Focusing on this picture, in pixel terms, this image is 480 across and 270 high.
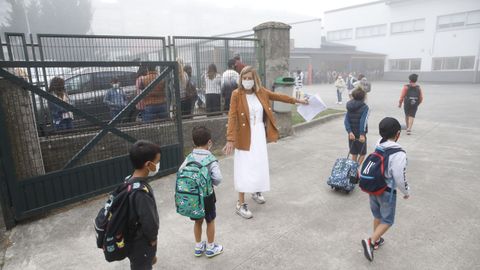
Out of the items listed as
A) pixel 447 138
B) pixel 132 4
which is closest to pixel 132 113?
pixel 447 138

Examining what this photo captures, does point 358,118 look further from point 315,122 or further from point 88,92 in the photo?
point 315,122

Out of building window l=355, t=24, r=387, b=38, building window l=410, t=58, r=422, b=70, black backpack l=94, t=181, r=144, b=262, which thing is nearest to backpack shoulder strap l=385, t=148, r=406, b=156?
black backpack l=94, t=181, r=144, b=262

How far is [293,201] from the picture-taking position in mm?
4473

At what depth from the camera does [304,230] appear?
3.68 metres

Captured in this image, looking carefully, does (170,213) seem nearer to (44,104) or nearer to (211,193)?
(211,193)

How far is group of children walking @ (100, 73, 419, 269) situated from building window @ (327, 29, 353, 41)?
141ft

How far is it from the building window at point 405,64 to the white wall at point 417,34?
0.46 meters

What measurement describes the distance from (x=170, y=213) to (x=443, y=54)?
118ft

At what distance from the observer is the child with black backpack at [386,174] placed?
284 centimetres

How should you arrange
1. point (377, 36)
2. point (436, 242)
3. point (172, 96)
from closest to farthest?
point (436, 242)
point (172, 96)
point (377, 36)

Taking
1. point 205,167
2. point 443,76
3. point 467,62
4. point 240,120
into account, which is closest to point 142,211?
point 205,167

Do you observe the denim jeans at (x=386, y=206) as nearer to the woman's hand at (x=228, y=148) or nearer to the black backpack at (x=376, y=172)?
the black backpack at (x=376, y=172)

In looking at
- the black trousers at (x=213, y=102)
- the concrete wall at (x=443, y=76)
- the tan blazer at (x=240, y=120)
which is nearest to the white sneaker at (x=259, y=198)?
the tan blazer at (x=240, y=120)

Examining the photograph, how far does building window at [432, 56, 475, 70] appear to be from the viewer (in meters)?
29.8
